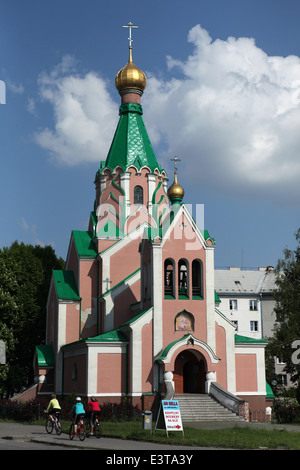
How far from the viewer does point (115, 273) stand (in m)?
33.4

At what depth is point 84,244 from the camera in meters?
34.9

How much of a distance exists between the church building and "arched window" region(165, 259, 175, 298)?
53 mm

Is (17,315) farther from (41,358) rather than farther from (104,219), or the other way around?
(104,219)

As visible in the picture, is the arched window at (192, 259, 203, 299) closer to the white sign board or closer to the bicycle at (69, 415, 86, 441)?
the white sign board

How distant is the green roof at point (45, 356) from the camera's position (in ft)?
111

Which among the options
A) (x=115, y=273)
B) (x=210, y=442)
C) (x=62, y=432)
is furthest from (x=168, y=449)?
(x=115, y=273)

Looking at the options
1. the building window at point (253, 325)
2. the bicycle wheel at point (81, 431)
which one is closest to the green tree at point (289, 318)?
the bicycle wheel at point (81, 431)

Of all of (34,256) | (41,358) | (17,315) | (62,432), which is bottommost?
(62,432)

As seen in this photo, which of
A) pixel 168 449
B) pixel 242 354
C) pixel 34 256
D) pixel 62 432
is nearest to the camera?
pixel 168 449

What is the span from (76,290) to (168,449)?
19687mm

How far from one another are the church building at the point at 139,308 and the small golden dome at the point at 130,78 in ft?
11.0

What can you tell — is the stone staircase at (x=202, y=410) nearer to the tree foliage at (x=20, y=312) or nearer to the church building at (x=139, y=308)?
the church building at (x=139, y=308)

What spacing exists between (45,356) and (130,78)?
723 inches

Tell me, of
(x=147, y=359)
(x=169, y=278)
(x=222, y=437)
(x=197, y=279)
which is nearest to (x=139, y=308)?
(x=169, y=278)
